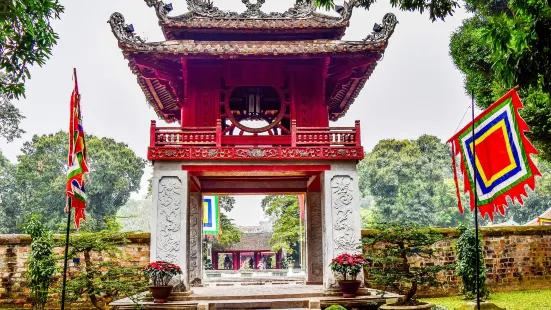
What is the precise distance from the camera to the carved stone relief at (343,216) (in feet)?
35.0

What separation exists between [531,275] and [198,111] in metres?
11.5

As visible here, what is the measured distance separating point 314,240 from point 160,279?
16.8 feet

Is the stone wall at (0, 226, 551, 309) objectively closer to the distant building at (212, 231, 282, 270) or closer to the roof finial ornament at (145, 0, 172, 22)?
the roof finial ornament at (145, 0, 172, 22)

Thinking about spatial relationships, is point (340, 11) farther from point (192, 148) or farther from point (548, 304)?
point (548, 304)

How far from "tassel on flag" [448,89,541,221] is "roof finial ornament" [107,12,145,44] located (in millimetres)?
7256

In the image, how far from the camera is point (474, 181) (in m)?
6.38

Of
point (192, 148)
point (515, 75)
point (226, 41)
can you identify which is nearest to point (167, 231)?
point (192, 148)

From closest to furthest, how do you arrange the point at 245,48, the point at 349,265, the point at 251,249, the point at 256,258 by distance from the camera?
the point at 349,265 < the point at 245,48 < the point at 251,249 < the point at 256,258

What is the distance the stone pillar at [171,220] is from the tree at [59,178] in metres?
25.1

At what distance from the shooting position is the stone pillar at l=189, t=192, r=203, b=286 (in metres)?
13.0

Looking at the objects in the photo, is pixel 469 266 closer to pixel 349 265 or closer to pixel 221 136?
pixel 349 265

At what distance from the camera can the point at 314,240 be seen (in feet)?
44.7

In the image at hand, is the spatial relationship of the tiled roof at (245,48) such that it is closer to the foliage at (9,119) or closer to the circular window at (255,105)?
the circular window at (255,105)

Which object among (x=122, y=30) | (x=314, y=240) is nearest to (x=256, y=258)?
(x=314, y=240)
